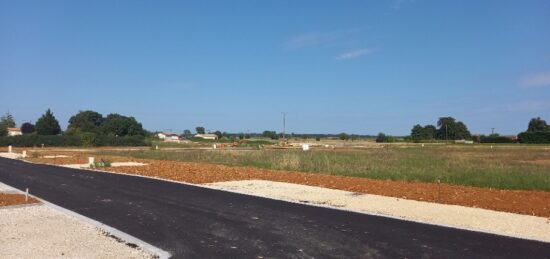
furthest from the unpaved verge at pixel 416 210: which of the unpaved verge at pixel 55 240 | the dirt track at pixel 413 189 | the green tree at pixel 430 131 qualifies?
the green tree at pixel 430 131

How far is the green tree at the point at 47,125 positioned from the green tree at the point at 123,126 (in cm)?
1050

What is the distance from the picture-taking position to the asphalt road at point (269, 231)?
8.02 metres

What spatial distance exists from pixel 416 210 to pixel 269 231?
4.64 meters

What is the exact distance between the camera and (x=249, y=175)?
23.2m

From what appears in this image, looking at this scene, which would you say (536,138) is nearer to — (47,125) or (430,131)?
(430,131)

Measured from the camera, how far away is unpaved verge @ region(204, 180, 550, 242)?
10.1 meters

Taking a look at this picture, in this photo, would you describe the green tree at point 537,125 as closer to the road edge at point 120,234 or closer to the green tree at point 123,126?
the green tree at point 123,126

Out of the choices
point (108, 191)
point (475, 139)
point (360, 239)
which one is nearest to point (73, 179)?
point (108, 191)

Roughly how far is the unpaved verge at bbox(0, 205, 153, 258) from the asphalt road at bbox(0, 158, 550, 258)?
64 centimetres

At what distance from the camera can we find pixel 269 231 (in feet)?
31.9

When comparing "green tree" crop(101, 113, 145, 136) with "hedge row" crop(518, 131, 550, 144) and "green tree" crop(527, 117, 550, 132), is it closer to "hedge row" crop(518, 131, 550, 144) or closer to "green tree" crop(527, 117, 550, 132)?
"hedge row" crop(518, 131, 550, 144)

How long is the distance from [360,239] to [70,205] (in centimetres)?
858

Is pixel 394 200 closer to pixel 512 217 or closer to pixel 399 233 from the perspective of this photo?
pixel 512 217

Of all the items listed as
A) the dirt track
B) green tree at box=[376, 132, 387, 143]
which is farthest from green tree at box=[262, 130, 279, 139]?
the dirt track
